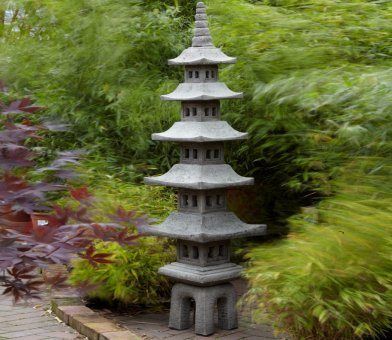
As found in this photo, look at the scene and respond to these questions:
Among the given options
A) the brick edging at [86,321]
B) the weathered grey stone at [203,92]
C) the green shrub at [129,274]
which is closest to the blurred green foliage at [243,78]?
the weathered grey stone at [203,92]

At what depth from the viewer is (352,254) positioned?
4.29 m

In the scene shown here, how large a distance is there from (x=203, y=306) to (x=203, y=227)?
495 millimetres

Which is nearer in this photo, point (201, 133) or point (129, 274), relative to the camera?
point (201, 133)

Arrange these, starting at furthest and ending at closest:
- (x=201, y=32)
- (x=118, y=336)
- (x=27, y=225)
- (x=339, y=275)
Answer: (x=201, y=32)
(x=118, y=336)
(x=339, y=275)
(x=27, y=225)

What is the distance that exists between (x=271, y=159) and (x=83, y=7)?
2.32m

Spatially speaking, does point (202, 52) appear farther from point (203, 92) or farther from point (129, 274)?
point (129, 274)

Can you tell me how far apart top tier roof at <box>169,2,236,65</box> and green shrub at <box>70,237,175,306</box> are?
124 centimetres

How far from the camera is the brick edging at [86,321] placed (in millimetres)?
5449

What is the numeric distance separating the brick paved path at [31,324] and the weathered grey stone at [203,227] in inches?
34.7

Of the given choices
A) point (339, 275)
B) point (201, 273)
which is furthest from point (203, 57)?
point (339, 275)

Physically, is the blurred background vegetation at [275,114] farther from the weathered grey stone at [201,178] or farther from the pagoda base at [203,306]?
the weathered grey stone at [201,178]

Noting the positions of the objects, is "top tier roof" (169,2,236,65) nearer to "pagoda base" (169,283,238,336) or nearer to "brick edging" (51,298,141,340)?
"pagoda base" (169,283,238,336)

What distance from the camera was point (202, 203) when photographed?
5.70 m

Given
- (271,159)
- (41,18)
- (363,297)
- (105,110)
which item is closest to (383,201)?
(363,297)
